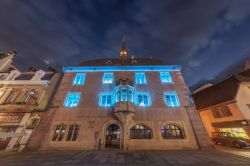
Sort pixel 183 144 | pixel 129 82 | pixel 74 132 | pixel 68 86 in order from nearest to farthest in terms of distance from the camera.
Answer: pixel 183 144 → pixel 74 132 → pixel 129 82 → pixel 68 86

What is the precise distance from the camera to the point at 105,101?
17.2 m

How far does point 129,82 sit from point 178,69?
9.55m

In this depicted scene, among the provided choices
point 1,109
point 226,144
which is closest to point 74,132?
point 1,109

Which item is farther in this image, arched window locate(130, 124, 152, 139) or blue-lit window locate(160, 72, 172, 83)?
blue-lit window locate(160, 72, 172, 83)

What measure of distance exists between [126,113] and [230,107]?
1682cm

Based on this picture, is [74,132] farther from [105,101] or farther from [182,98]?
[182,98]

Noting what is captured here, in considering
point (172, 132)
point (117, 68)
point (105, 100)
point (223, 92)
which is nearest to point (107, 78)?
point (117, 68)

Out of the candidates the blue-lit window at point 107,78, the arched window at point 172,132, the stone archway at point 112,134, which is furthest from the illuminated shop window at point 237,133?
the blue-lit window at point 107,78

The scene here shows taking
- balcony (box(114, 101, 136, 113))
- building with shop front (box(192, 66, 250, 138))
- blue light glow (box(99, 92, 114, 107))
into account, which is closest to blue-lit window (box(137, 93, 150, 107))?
balcony (box(114, 101, 136, 113))

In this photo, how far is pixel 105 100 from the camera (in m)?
17.3

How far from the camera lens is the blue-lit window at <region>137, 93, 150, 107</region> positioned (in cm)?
1680

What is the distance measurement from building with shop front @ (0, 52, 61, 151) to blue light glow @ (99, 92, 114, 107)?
27.1ft

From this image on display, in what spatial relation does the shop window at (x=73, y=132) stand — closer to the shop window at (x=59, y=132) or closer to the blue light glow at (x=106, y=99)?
the shop window at (x=59, y=132)

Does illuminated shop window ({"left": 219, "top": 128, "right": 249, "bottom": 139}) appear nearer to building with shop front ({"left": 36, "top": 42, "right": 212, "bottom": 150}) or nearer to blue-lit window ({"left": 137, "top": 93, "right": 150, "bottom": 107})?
building with shop front ({"left": 36, "top": 42, "right": 212, "bottom": 150})
